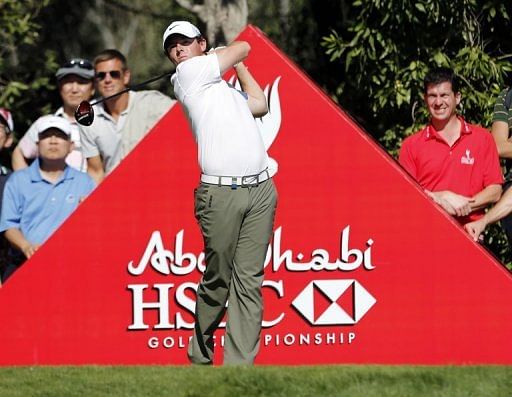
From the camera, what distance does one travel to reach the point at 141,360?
1013cm

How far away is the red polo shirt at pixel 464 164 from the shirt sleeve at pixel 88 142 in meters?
2.84

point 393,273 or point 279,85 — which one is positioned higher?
point 279,85

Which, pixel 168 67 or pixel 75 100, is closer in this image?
pixel 75 100

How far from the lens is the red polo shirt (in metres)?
10.3

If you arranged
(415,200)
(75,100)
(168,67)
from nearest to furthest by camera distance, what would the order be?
(415,200) < (75,100) < (168,67)

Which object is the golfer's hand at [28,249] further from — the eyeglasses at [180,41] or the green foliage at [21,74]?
the green foliage at [21,74]

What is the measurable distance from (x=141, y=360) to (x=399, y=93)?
12.6 ft

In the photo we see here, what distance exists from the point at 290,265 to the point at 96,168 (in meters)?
2.48

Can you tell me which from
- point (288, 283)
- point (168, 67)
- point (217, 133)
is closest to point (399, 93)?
point (288, 283)

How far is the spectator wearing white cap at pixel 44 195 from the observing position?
1156cm

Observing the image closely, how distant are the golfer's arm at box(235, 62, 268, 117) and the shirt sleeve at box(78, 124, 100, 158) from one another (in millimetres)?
2945

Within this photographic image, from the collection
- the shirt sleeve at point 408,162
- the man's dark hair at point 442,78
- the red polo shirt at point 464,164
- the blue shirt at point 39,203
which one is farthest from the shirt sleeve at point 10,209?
the man's dark hair at point 442,78

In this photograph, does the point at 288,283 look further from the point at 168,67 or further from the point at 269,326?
the point at 168,67

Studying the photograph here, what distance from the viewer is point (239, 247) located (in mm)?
8758
